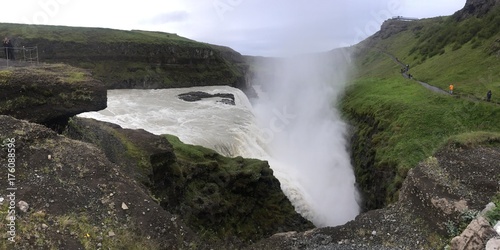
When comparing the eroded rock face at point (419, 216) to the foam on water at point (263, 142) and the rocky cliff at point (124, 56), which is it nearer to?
the foam on water at point (263, 142)

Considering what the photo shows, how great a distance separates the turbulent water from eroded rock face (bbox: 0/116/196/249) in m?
17.3

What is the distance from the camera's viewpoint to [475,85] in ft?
126

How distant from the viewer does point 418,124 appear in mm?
30859

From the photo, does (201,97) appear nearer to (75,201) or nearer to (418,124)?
(418,124)

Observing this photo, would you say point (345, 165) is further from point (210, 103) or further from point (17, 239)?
point (17, 239)

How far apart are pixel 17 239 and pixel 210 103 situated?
44.7 meters

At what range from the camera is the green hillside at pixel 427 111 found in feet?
86.3

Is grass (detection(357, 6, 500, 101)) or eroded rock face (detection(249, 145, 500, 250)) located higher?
grass (detection(357, 6, 500, 101))

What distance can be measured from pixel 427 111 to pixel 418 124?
9.79 ft

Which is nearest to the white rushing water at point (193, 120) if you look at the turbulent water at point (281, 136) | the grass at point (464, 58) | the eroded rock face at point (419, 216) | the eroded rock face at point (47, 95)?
the turbulent water at point (281, 136)

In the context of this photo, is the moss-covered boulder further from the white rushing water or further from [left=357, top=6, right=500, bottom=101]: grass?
[left=357, top=6, right=500, bottom=101]: grass

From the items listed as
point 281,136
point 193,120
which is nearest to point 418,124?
point 281,136

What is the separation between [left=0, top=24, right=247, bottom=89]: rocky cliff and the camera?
63750mm

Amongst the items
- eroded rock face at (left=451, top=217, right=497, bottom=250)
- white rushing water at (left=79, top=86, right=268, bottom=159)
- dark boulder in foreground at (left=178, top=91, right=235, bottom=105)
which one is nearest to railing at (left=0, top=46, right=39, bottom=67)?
white rushing water at (left=79, top=86, right=268, bottom=159)
